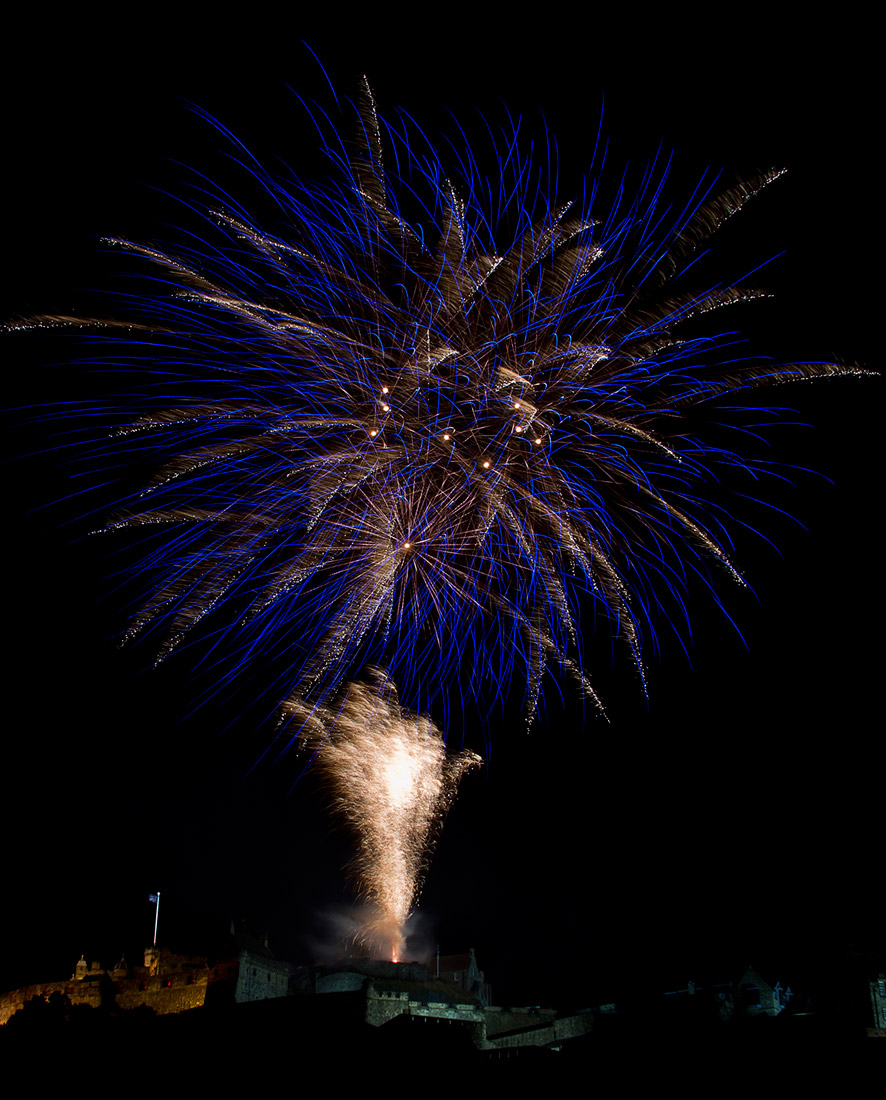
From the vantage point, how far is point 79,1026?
2719 centimetres

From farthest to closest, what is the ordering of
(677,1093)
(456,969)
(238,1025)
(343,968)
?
(456,969) < (343,968) < (238,1025) < (677,1093)

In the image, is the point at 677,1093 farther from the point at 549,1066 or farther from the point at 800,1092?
the point at 549,1066

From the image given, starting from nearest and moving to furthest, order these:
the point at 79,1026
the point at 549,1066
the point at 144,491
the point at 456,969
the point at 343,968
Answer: the point at 144,491 < the point at 549,1066 < the point at 79,1026 < the point at 343,968 < the point at 456,969

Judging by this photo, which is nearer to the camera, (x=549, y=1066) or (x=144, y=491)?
(x=144, y=491)

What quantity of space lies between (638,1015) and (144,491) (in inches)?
1104

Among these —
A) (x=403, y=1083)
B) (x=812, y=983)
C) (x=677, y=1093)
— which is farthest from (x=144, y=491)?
(x=812, y=983)

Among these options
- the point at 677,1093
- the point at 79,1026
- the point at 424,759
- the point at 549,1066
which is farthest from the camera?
the point at 424,759

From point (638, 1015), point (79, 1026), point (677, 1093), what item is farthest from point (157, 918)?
point (677, 1093)

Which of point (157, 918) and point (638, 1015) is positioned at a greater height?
point (157, 918)

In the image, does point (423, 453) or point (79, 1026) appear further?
point (79, 1026)

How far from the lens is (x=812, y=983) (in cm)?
3244

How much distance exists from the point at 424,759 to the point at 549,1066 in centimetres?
1104

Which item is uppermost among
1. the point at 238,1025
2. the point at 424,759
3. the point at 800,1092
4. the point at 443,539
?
the point at 443,539

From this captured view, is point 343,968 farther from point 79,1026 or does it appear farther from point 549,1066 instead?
point 549,1066
